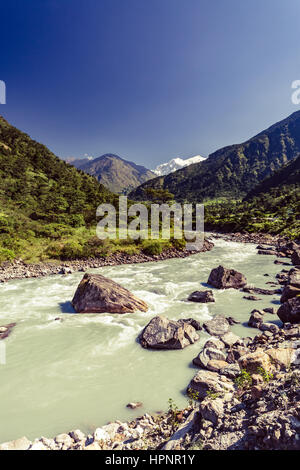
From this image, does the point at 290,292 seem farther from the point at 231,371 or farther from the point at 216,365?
the point at 231,371

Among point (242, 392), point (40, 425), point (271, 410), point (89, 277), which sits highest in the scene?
point (89, 277)

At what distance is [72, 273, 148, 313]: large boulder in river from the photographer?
14648 mm

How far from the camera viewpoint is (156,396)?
7590mm

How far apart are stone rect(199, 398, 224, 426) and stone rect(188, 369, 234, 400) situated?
1.30m

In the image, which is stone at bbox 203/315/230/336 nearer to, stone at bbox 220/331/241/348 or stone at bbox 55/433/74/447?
stone at bbox 220/331/241/348

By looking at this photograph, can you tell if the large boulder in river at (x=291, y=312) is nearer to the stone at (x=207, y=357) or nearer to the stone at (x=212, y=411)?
the stone at (x=207, y=357)

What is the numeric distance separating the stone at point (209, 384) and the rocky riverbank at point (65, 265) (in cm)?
2142

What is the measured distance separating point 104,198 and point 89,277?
45.1 m

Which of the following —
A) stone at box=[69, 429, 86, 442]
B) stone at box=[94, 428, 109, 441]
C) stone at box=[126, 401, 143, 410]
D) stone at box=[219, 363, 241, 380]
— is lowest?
stone at box=[126, 401, 143, 410]

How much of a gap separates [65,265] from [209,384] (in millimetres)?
24267

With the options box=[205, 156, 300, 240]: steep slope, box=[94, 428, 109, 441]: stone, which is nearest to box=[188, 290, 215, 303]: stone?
box=[94, 428, 109, 441]: stone

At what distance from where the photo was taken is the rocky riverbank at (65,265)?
2389 cm

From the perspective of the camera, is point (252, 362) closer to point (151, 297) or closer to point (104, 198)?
point (151, 297)

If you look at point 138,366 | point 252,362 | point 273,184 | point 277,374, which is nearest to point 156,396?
point 138,366
